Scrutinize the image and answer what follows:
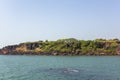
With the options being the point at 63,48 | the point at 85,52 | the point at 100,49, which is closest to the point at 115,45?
the point at 100,49

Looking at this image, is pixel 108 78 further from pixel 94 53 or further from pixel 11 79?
Answer: pixel 94 53

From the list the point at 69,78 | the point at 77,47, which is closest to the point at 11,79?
the point at 69,78

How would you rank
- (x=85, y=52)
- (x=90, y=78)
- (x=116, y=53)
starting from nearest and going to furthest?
(x=90, y=78)
(x=116, y=53)
(x=85, y=52)

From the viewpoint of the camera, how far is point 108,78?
4394 centimetres

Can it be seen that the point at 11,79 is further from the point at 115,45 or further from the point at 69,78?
the point at 115,45

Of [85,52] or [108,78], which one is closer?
[108,78]

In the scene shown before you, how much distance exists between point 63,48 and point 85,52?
25.8 meters

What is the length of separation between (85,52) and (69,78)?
136 metres

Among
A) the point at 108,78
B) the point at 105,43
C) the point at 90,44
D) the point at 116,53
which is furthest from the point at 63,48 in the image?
the point at 108,78

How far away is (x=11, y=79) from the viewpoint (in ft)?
145

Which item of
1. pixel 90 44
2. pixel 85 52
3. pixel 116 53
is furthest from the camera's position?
pixel 90 44

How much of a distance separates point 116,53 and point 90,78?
421 ft

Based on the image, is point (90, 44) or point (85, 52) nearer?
point (85, 52)

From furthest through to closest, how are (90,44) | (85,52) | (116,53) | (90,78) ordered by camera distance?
(90,44) → (85,52) → (116,53) → (90,78)
